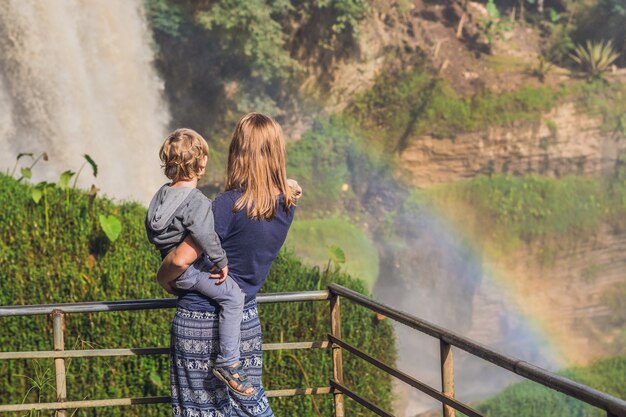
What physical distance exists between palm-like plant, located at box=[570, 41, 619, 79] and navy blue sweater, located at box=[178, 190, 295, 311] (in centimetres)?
1931

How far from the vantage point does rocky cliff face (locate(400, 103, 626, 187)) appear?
1973cm

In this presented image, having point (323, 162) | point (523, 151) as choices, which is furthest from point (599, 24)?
point (323, 162)

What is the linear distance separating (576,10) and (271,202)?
20.7 metres

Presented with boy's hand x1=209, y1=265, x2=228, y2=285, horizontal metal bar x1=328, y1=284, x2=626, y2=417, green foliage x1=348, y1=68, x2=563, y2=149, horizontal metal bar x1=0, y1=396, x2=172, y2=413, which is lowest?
horizontal metal bar x1=0, y1=396, x2=172, y2=413

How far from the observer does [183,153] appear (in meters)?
2.98

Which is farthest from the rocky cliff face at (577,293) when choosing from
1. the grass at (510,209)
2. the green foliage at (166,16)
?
the green foliage at (166,16)

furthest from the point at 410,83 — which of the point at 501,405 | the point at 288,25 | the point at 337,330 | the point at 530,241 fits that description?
the point at 337,330

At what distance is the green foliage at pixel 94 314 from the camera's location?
252 inches

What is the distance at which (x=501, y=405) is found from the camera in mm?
13609

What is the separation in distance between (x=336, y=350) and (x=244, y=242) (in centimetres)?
115

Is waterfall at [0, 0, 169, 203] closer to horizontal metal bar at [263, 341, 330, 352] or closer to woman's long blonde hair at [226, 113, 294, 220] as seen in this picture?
horizontal metal bar at [263, 341, 330, 352]

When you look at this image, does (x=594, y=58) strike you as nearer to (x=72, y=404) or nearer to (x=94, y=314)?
(x=94, y=314)

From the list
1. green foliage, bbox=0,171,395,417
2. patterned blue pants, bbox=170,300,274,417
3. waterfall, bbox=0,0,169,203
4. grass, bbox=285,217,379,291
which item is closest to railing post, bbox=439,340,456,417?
patterned blue pants, bbox=170,300,274,417

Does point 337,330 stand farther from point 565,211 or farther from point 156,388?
point 565,211
